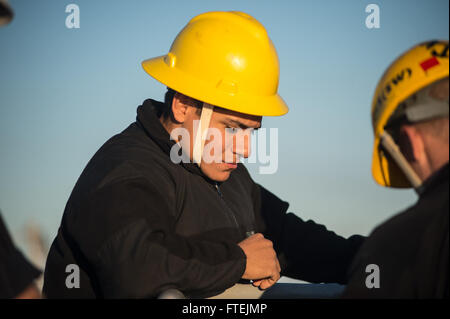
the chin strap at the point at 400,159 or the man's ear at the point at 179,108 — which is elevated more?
the man's ear at the point at 179,108

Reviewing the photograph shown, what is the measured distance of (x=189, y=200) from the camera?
3.83 m

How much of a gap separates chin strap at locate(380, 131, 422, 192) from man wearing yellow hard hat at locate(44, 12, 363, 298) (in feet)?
3.96

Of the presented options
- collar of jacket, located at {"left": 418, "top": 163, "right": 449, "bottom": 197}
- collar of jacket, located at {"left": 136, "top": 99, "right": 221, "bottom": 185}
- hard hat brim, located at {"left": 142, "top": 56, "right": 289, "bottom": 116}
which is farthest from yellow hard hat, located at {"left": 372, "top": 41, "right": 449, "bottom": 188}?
collar of jacket, located at {"left": 136, "top": 99, "right": 221, "bottom": 185}

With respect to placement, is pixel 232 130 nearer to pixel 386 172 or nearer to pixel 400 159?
pixel 386 172

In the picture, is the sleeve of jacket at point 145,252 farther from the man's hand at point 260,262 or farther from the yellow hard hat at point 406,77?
the yellow hard hat at point 406,77

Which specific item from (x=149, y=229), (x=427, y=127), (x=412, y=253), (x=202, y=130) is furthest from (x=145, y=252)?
(x=427, y=127)

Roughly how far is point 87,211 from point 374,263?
5.19 feet

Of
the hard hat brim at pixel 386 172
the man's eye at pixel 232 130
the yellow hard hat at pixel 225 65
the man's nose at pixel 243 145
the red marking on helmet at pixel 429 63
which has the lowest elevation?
the hard hat brim at pixel 386 172

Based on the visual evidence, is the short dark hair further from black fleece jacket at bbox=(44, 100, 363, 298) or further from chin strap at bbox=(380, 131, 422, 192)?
chin strap at bbox=(380, 131, 422, 192)

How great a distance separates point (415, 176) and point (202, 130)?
5.12 ft

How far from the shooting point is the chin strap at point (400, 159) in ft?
8.83

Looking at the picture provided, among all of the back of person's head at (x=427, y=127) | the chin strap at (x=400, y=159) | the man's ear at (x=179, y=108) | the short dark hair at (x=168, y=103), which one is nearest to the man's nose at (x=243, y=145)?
the man's ear at (x=179, y=108)

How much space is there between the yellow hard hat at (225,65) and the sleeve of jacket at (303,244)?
3.21 ft

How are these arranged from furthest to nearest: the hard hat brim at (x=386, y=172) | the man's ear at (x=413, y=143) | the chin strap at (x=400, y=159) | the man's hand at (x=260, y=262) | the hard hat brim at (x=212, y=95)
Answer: the hard hat brim at (x=212, y=95) → the man's hand at (x=260, y=262) → the hard hat brim at (x=386, y=172) → the chin strap at (x=400, y=159) → the man's ear at (x=413, y=143)
